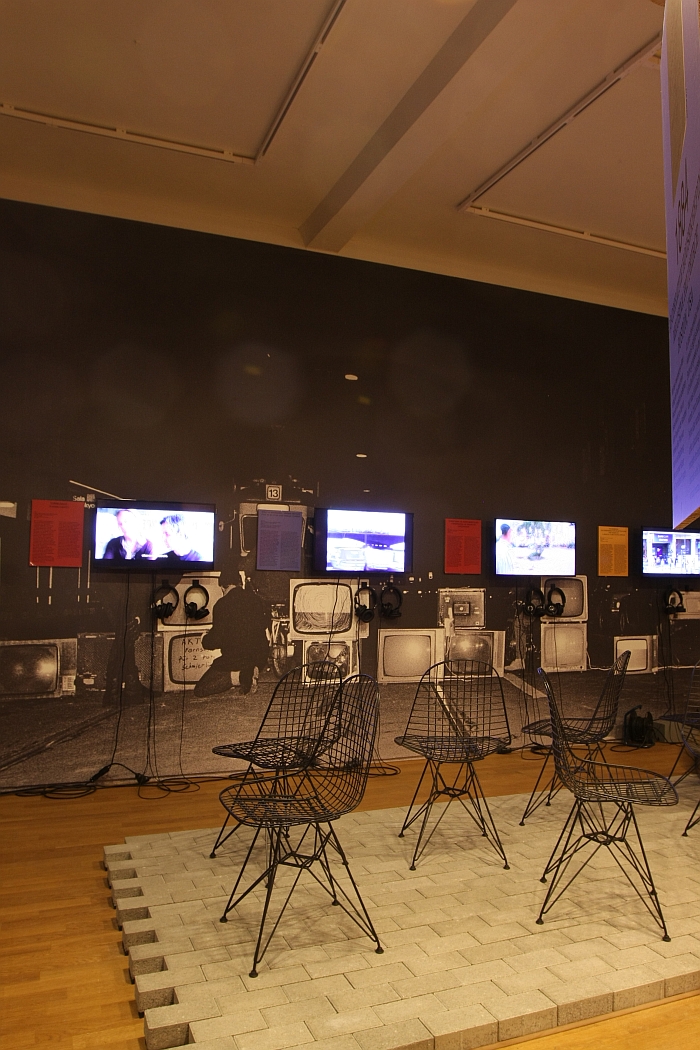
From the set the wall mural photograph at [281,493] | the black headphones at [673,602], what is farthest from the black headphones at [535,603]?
the black headphones at [673,602]

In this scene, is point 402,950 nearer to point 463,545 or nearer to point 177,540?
point 177,540

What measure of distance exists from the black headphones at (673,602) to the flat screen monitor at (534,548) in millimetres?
1099

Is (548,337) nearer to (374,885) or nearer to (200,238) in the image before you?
(200,238)

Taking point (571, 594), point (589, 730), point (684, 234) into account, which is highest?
point (684, 234)

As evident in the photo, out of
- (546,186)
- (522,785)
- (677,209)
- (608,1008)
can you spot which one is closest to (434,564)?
(522,785)

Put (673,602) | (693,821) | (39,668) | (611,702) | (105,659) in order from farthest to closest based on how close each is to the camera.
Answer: (673,602) → (105,659) → (39,668) → (611,702) → (693,821)

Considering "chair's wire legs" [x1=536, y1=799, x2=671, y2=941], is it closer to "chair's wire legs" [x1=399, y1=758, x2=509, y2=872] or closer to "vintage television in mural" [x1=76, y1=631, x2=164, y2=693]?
"chair's wire legs" [x1=399, y1=758, x2=509, y2=872]

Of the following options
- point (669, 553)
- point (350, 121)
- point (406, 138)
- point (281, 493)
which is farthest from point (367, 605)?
point (350, 121)

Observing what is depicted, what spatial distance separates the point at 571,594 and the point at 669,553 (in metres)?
1.16

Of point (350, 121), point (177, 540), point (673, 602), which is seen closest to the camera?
point (350, 121)

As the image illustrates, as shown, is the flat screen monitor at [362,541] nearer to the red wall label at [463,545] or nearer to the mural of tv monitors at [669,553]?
the red wall label at [463,545]

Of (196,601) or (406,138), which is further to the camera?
(196,601)

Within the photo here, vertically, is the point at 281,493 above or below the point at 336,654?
above

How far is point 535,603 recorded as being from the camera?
22.9 ft
